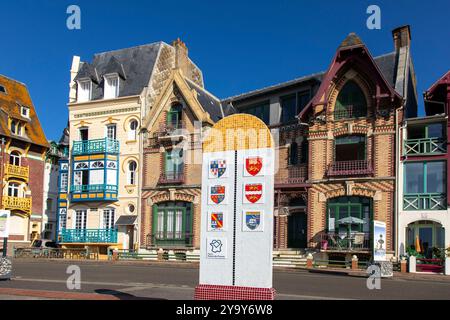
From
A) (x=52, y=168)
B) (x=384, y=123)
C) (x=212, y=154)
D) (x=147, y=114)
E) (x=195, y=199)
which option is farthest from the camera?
(x=52, y=168)

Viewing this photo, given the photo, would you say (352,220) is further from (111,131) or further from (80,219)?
Answer: (80,219)

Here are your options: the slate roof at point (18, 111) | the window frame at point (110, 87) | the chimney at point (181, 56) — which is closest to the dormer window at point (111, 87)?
the window frame at point (110, 87)

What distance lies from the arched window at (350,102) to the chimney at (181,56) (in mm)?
13831

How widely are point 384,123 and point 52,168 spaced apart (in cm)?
3076

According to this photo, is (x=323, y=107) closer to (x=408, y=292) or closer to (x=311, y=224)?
(x=311, y=224)

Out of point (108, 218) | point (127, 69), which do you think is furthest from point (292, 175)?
point (127, 69)

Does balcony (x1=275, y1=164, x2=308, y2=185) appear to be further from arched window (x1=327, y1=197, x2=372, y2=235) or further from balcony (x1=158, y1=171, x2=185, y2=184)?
balcony (x1=158, y1=171, x2=185, y2=184)

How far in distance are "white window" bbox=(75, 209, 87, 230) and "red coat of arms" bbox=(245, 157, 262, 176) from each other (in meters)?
32.4

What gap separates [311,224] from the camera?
108 ft

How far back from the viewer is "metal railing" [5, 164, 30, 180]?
4353 cm

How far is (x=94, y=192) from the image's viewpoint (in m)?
40.8

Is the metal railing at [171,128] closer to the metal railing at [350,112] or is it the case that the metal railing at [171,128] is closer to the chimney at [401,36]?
the metal railing at [350,112]

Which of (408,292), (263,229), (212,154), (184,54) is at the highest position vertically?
(184,54)
